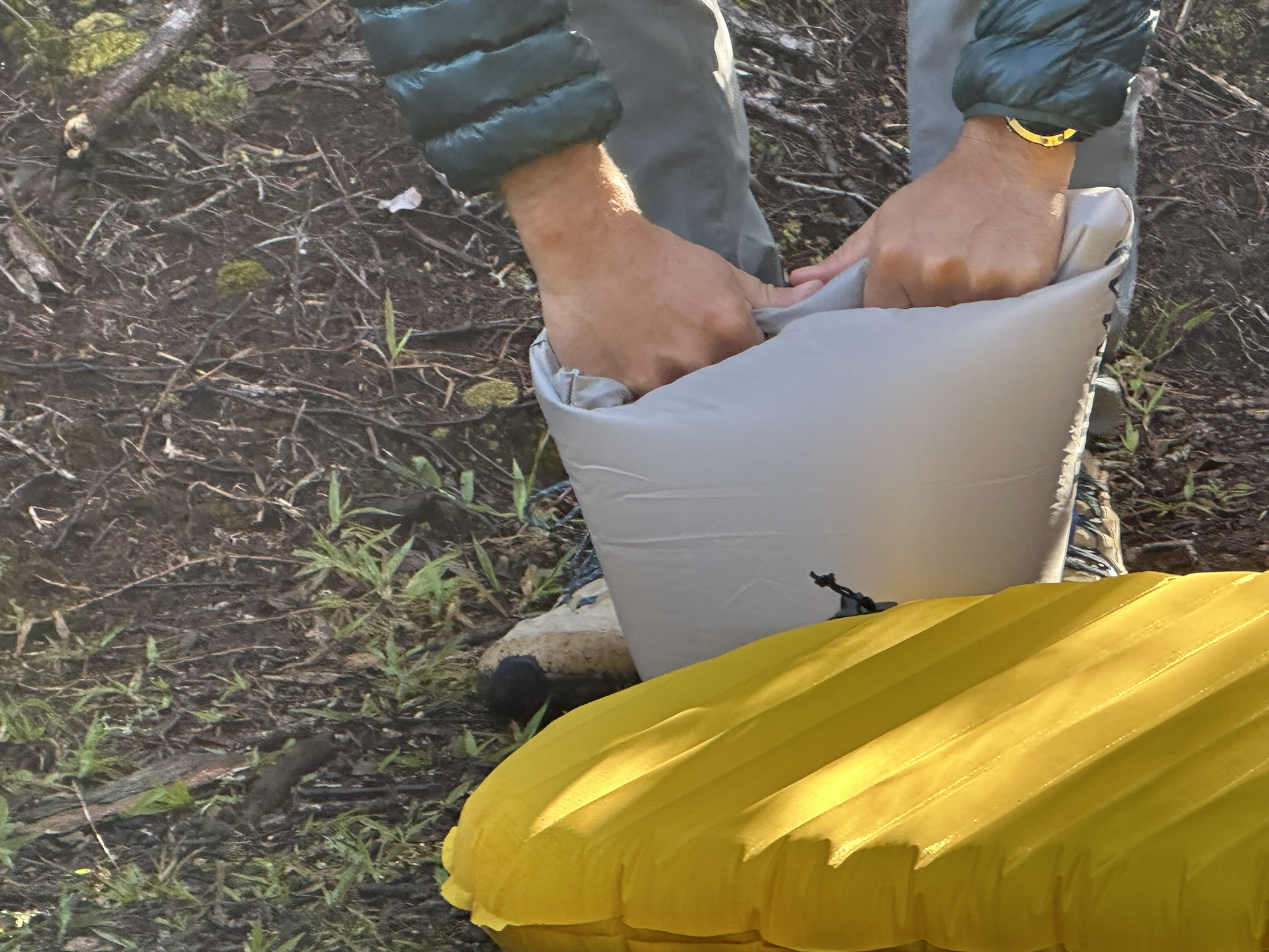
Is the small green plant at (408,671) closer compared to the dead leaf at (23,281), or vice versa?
the small green plant at (408,671)

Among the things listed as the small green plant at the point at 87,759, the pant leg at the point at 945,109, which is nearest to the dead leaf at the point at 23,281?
the small green plant at the point at 87,759

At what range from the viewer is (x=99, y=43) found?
7.04 feet

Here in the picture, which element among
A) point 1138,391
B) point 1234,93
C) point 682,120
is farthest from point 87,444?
point 1234,93

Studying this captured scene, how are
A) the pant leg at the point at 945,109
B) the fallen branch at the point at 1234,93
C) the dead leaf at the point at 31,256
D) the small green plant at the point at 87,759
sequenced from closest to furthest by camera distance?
1. the small green plant at the point at 87,759
2. the pant leg at the point at 945,109
3. the dead leaf at the point at 31,256
4. the fallen branch at the point at 1234,93

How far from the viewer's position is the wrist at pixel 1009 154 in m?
1.00

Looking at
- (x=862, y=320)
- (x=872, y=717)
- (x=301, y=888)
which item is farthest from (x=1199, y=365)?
(x=301, y=888)

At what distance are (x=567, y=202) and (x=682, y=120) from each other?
546 mm

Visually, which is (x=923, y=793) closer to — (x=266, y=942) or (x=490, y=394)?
(x=266, y=942)

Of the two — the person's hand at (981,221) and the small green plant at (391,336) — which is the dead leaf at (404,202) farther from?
the person's hand at (981,221)

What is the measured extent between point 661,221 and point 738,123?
172 mm

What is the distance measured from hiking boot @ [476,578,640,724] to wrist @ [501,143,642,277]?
43 cm

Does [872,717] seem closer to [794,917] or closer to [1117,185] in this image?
[794,917]

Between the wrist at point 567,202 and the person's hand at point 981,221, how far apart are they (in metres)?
0.24

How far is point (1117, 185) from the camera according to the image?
1.50 meters
